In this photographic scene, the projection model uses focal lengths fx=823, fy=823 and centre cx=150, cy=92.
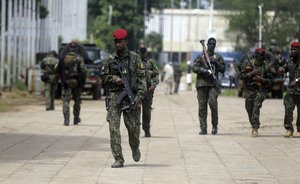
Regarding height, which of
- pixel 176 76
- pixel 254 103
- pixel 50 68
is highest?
pixel 50 68

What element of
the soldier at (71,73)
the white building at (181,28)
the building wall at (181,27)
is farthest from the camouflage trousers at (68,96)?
the white building at (181,28)

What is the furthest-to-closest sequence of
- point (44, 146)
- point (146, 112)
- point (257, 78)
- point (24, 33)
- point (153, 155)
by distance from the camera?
point (24, 33) < point (257, 78) < point (146, 112) < point (44, 146) < point (153, 155)

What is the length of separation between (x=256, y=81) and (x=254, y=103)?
0.47 metres

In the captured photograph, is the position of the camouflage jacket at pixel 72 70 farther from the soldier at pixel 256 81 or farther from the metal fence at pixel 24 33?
the metal fence at pixel 24 33

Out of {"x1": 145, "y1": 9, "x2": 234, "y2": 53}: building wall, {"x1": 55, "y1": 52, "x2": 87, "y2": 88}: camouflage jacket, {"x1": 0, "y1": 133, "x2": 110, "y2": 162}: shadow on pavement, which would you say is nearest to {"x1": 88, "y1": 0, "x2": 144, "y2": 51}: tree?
{"x1": 145, "y1": 9, "x2": 234, "y2": 53}: building wall

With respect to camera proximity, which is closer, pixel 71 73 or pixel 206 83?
pixel 206 83

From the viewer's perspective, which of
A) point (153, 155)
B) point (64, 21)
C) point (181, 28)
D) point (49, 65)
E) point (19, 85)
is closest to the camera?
point (153, 155)

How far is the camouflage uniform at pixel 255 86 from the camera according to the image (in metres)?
17.3

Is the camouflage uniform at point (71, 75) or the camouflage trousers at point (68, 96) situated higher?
the camouflage uniform at point (71, 75)

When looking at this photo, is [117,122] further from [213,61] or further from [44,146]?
[213,61]

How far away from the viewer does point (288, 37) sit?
1913 inches

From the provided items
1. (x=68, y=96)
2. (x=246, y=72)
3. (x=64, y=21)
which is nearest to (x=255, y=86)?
(x=246, y=72)

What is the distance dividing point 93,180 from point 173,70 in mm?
36839

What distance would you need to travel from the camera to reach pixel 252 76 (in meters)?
17.3
